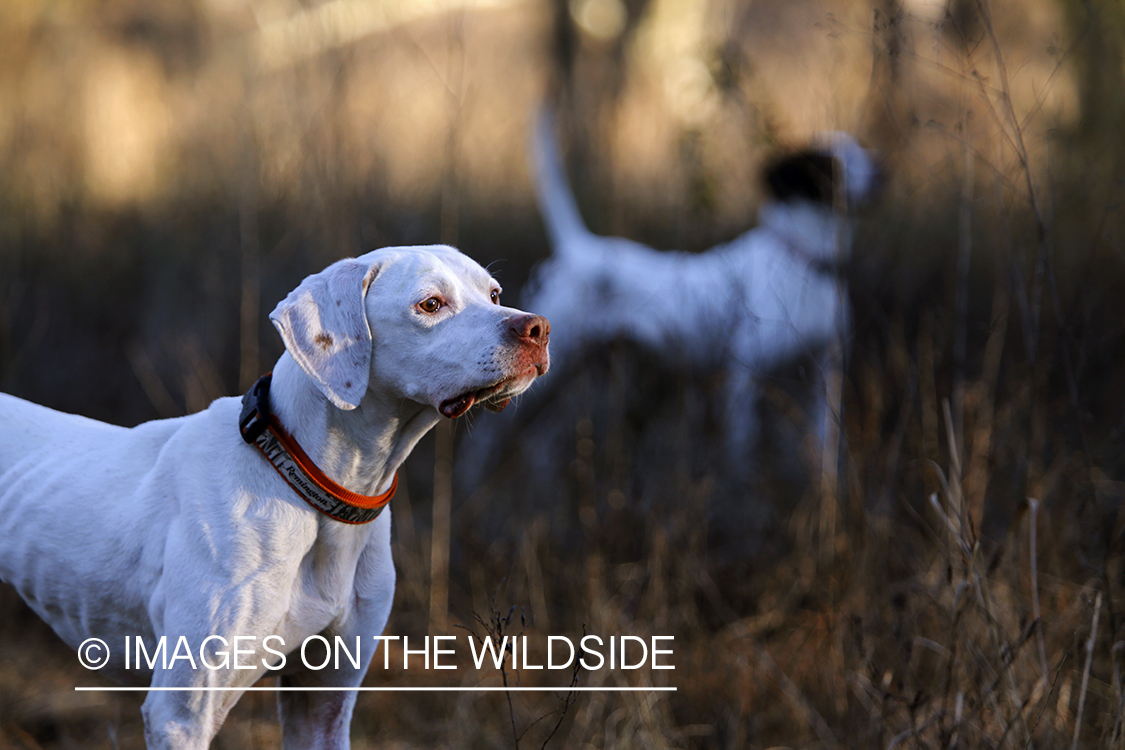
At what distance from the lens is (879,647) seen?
2898 millimetres

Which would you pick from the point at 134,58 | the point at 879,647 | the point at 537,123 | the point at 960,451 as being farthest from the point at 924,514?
the point at 134,58

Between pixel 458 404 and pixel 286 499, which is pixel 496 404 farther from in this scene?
pixel 286 499

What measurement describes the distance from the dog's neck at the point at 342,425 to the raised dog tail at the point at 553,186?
11.1 ft

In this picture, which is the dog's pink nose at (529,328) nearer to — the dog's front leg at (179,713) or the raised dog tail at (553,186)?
the dog's front leg at (179,713)

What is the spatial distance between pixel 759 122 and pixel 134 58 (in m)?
7.37

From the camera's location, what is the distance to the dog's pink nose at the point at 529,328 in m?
1.73

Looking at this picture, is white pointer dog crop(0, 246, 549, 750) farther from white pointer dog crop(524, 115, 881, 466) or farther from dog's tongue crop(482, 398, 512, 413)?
white pointer dog crop(524, 115, 881, 466)

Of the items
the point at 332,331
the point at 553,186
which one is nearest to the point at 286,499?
the point at 332,331

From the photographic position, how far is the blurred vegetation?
2.63 meters

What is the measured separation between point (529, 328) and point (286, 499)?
642 millimetres

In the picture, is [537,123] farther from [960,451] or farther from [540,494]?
[960,451]

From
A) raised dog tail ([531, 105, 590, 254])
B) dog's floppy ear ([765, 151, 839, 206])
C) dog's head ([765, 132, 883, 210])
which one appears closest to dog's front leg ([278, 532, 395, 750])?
dog's head ([765, 132, 883, 210])

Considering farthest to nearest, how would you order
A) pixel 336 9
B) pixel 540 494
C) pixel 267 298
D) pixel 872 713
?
pixel 267 298
pixel 540 494
pixel 336 9
pixel 872 713

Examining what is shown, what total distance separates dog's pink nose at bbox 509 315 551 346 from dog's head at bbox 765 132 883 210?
119 cm
